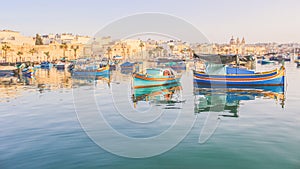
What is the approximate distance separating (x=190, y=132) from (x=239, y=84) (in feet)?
59.9

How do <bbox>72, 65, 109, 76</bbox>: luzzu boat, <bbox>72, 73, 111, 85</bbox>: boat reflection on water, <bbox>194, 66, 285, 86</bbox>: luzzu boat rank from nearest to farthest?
<bbox>194, 66, 285, 86</bbox>: luzzu boat
<bbox>72, 73, 111, 85</bbox>: boat reflection on water
<bbox>72, 65, 109, 76</bbox>: luzzu boat

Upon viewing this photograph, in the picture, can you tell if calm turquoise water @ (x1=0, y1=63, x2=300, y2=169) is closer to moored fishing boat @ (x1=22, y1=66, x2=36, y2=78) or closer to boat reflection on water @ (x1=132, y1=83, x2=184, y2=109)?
boat reflection on water @ (x1=132, y1=83, x2=184, y2=109)

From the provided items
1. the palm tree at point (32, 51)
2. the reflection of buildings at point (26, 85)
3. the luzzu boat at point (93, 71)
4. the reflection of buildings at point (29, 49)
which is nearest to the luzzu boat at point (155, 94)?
the reflection of buildings at point (26, 85)

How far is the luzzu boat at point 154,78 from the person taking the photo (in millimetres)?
27953

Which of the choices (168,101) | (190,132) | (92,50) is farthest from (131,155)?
(92,50)

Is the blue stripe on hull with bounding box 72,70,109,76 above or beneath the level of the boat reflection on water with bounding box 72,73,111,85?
above

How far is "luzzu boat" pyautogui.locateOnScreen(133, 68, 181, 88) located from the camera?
2795cm

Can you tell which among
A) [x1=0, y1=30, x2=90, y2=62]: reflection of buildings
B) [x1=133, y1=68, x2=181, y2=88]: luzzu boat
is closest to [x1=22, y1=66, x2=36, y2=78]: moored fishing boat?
[x1=133, y1=68, x2=181, y2=88]: luzzu boat

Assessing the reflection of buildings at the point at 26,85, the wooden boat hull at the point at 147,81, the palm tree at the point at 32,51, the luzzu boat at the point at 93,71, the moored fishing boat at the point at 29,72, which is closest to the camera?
the reflection of buildings at the point at 26,85

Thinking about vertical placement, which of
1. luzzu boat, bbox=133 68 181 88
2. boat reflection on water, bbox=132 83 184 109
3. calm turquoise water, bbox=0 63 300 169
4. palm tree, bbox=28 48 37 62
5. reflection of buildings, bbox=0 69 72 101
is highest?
palm tree, bbox=28 48 37 62

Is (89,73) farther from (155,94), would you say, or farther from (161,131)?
(161,131)

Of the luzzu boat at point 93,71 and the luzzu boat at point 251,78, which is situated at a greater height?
the luzzu boat at point 93,71

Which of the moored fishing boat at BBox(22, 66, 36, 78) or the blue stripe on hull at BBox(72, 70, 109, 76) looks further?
the blue stripe on hull at BBox(72, 70, 109, 76)

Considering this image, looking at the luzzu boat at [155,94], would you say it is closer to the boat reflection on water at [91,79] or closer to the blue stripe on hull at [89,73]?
the boat reflection on water at [91,79]
